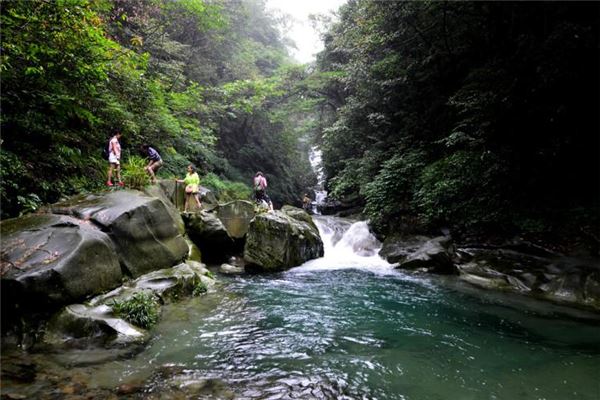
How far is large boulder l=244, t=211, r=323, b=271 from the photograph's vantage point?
35.9ft

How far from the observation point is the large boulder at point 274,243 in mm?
10953

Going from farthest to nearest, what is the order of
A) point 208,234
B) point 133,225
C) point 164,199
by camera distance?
point 208,234
point 164,199
point 133,225

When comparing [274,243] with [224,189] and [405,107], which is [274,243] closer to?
[405,107]

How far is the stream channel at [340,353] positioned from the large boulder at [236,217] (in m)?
3.89

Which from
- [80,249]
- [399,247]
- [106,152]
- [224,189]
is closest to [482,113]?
[399,247]

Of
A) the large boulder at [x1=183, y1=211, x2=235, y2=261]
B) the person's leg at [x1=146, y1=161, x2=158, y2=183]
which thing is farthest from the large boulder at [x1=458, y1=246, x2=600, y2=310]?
the person's leg at [x1=146, y1=161, x2=158, y2=183]

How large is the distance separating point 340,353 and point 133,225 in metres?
5.21

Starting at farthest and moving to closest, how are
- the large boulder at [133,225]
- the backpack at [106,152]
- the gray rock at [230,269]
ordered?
the gray rock at [230,269], the backpack at [106,152], the large boulder at [133,225]

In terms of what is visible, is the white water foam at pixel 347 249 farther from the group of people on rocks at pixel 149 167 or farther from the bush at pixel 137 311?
the bush at pixel 137 311

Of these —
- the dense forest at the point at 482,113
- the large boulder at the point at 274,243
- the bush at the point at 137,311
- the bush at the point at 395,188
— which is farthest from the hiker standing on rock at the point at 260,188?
the bush at the point at 137,311

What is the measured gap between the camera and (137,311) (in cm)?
575

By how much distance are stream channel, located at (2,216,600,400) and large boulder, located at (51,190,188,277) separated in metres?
1.43

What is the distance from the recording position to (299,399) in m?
3.87

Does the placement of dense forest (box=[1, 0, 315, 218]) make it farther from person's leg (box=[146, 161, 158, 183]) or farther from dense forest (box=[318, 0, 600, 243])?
dense forest (box=[318, 0, 600, 243])
